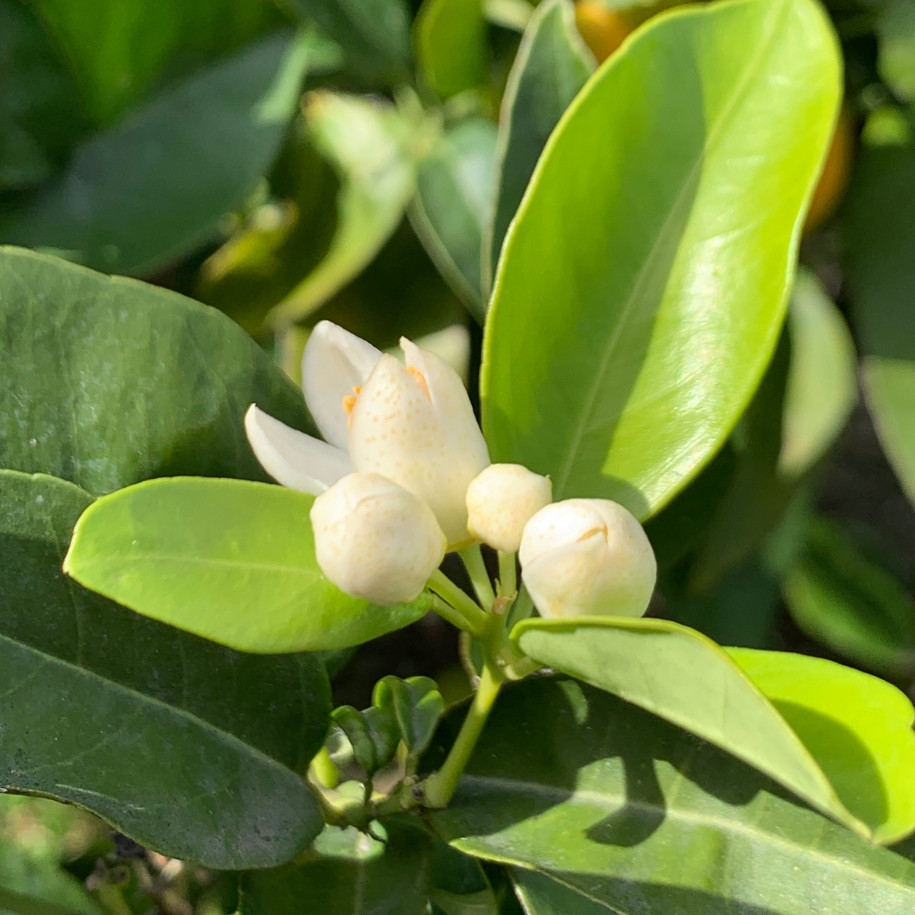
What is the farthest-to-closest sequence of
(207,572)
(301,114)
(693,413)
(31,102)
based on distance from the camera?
(301,114), (31,102), (693,413), (207,572)

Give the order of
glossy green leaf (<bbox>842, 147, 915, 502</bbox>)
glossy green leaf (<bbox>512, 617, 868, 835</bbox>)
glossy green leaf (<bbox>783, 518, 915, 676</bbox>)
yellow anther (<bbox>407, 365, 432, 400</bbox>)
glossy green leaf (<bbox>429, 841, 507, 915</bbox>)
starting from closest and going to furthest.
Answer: glossy green leaf (<bbox>512, 617, 868, 835</bbox>)
yellow anther (<bbox>407, 365, 432, 400</bbox>)
glossy green leaf (<bbox>429, 841, 507, 915</bbox>)
glossy green leaf (<bbox>842, 147, 915, 502</bbox>)
glossy green leaf (<bbox>783, 518, 915, 676</bbox>)

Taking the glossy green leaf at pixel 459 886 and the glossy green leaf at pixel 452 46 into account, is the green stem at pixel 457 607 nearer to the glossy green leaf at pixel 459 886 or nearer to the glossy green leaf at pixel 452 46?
the glossy green leaf at pixel 459 886

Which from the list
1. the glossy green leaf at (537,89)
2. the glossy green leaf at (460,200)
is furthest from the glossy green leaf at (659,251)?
the glossy green leaf at (460,200)

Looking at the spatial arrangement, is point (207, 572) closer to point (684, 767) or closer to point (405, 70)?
point (684, 767)

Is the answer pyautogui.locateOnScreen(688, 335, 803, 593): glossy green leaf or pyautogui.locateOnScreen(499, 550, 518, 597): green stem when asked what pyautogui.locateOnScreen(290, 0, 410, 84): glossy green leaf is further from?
pyautogui.locateOnScreen(499, 550, 518, 597): green stem

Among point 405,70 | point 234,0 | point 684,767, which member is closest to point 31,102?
point 234,0

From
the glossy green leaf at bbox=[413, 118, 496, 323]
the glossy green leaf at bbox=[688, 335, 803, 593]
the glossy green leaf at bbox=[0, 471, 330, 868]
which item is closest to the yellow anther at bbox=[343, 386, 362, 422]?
the glossy green leaf at bbox=[0, 471, 330, 868]
